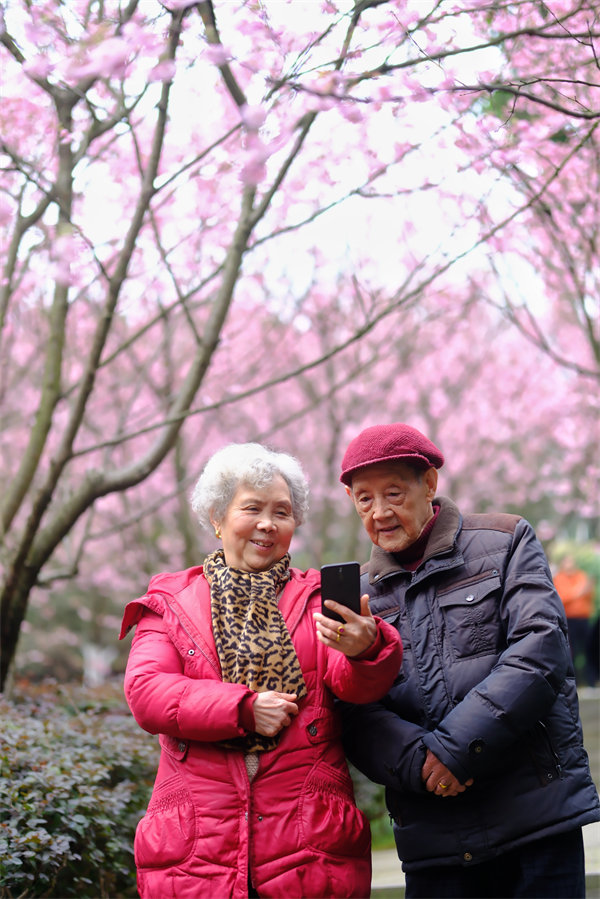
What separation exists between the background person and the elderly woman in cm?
1009

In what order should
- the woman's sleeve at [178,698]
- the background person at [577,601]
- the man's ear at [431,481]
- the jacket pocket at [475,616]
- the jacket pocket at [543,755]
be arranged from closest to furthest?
the woman's sleeve at [178,698], the jacket pocket at [543,755], the jacket pocket at [475,616], the man's ear at [431,481], the background person at [577,601]

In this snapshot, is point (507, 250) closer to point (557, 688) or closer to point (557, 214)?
point (557, 214)

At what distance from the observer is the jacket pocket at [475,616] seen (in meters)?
2.54

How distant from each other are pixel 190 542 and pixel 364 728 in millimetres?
6332

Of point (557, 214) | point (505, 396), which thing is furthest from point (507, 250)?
point (505, 396)

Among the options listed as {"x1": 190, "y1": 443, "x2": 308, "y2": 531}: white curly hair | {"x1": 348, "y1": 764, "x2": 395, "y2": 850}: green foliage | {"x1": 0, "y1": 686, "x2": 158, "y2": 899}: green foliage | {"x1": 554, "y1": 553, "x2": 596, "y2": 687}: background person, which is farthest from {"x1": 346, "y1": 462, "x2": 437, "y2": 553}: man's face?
{"x1": 554, "y1": 553, "x2": 596, "y2": 687}: background person

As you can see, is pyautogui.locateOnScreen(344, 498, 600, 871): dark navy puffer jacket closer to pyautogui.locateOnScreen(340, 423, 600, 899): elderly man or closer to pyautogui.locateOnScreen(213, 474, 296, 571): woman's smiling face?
pyautogui.locateOnScreen(340, 423, 600, 899): elderly man

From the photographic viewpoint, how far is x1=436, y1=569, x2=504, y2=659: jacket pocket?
2.54 meters

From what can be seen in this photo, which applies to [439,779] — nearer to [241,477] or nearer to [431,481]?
[431,481]

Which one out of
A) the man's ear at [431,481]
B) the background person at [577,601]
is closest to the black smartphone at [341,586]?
the man's ear at [431,481]

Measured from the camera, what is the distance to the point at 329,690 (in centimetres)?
253

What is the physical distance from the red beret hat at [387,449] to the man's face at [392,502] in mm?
39

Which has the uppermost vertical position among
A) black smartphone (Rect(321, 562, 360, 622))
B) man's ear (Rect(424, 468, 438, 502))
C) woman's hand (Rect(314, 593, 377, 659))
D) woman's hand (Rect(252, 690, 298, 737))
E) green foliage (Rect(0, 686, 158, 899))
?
man's ear (Rect(424, 468, 438, 502))

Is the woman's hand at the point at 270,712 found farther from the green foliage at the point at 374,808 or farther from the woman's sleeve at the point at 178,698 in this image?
the green foliage at the point at 374,808
